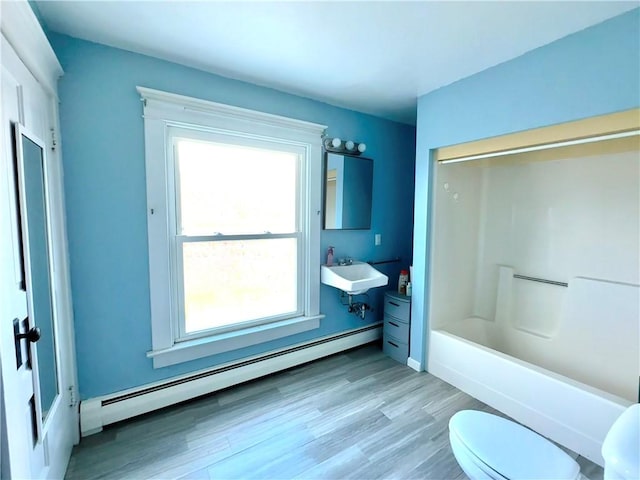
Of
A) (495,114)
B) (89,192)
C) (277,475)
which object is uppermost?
(495,114)

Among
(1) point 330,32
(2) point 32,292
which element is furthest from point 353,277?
(2) point 32,292

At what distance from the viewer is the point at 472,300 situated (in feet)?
9.04

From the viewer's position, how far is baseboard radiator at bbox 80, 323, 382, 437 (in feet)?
5.61

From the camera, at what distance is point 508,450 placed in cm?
116

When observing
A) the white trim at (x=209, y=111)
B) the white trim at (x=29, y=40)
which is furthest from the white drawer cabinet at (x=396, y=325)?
the white trim at (x=29, y=40)

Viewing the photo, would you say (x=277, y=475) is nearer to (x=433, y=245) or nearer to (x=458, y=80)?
(x=433, y=245)

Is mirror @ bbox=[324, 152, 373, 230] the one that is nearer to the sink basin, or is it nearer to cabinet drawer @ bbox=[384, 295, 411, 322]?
the sink basin

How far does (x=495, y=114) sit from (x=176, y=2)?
74.9 inches

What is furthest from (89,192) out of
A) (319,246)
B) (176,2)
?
(319,246)

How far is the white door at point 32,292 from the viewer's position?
3.11 ft

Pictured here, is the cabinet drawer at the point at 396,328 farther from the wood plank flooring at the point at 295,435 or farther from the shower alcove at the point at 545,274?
the wood plank flooring at the point at 295,435

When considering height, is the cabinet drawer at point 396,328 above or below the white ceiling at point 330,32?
below

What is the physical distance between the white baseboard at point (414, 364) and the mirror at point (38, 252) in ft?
7.91

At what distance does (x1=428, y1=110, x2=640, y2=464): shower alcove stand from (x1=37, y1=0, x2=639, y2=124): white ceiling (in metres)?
0.54
